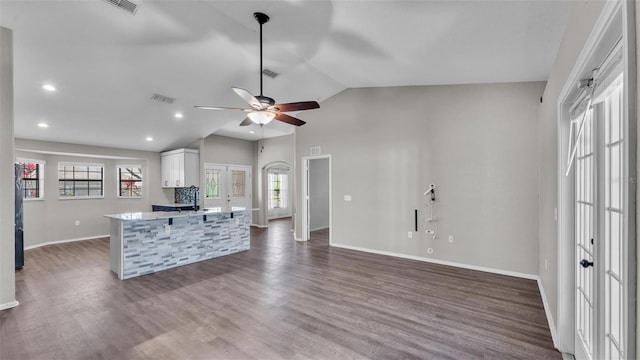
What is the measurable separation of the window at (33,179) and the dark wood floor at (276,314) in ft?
7.81

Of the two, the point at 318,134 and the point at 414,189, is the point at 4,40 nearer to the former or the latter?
the point at 318,134

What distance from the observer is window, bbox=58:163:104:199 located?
6910 millimetres

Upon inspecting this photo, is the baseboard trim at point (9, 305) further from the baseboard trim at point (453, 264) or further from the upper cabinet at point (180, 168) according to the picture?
the baseboard trim at point (453, 264)

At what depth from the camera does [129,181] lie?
7.93 metres

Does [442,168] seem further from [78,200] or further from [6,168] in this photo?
[78,200]

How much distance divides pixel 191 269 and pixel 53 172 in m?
4.81

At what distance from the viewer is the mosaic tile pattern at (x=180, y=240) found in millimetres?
4387

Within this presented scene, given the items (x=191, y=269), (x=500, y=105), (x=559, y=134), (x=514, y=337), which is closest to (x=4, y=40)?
(x=191, y=269)

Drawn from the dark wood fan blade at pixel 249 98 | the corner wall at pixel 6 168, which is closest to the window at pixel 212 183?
the corner wall at pixel 6 168

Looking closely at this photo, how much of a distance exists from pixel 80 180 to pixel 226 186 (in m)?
3.49

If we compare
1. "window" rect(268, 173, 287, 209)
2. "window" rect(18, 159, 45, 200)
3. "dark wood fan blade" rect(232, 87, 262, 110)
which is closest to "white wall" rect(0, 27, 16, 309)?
"dark wood fan blade" rect(232, 87, 262, 110)

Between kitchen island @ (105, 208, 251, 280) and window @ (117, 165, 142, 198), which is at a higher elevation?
window @ (117, 165, 142, 198)

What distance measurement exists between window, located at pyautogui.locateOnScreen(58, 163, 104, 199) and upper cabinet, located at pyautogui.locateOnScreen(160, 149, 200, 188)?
1512 millimetres

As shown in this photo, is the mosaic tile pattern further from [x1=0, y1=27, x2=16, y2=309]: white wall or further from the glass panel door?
the glass panel door
